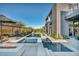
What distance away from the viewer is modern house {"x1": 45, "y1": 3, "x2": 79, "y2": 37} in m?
4.45

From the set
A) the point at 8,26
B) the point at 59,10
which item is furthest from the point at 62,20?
the point at 8,26

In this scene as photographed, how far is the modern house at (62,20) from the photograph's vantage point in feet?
14.6

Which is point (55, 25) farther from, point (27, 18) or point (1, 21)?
point (1, 21)

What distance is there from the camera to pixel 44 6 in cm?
446

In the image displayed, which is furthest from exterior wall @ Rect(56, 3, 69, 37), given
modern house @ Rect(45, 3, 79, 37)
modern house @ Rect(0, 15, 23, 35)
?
modern house @ Rect(0, 15, 23, 35)

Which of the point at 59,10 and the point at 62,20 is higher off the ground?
the point at 59,10

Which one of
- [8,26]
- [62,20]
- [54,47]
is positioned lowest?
[54,47]

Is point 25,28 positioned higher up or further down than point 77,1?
further down

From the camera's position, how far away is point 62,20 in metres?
4.54

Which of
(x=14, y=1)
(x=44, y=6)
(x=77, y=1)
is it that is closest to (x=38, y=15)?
(x=44, y=6)

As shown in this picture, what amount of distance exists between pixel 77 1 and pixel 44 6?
0.67 m

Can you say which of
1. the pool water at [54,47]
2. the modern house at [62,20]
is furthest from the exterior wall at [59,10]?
the pool water at [54,47]

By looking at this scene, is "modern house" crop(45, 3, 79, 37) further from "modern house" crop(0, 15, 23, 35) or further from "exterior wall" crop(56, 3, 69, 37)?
"modern house" crop(0, 15, 23, 35)

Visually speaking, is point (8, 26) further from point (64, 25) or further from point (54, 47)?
point (64, 25)
